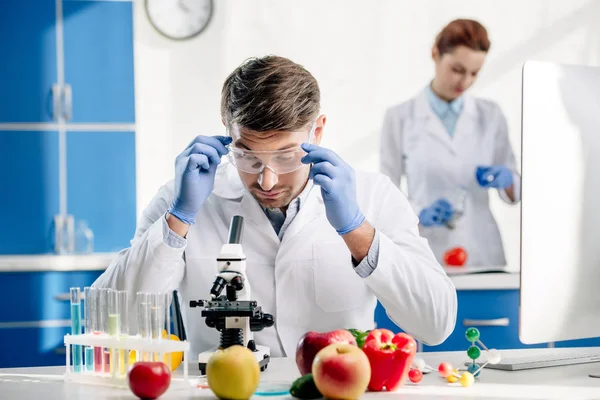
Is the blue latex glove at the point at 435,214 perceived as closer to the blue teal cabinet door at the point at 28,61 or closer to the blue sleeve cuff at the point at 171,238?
the blue teal cabinet door at the point at 28,61

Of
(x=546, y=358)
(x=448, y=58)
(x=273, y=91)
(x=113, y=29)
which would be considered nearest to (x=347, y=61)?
(x=448, y=58)

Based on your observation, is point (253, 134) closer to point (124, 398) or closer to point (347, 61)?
point (124, 398)

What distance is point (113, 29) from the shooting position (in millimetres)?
4035

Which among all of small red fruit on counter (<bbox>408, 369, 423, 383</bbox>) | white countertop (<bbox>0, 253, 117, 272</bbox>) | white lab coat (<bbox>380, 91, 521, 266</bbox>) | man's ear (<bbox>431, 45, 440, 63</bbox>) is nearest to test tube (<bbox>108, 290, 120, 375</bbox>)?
small red fruit on counter (<bbox>408, 369, 423, 383</bbox>)

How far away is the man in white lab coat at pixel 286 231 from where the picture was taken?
1.93 metres

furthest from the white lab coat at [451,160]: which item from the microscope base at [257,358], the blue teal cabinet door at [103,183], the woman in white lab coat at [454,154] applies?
the microscope base at [257,358]

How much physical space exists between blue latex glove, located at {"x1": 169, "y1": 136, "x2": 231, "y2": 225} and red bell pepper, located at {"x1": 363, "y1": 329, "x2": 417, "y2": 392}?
2.20 ft

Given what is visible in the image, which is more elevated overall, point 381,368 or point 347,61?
point 347,61

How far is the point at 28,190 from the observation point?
400cm

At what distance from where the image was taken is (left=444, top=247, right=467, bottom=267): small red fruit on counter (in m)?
4.18

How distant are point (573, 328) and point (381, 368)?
434mm

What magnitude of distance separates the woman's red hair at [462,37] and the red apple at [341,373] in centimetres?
326

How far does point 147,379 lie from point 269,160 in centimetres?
66

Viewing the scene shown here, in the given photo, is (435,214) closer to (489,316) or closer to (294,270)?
(489,316)
